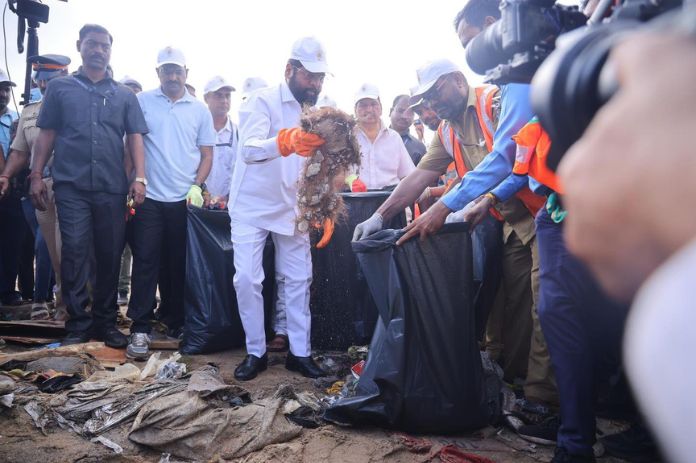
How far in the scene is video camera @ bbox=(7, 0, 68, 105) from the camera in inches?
187

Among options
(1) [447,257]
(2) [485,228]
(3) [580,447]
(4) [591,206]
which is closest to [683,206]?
(4) [591,206]

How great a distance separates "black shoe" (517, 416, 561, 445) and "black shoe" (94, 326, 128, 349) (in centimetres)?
271

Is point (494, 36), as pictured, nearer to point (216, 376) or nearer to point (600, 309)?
point (600, 309)

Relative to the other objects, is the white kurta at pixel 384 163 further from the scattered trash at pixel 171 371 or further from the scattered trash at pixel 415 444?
the scattered trash at pixel 415 444

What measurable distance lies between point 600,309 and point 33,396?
2694mm

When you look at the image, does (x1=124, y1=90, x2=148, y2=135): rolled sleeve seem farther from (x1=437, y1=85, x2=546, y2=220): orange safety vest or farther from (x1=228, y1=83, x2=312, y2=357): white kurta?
(x1=437, y1=85, x2=546, y2=220): orange safety vest

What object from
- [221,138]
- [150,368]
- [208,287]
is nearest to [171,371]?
[150,368]

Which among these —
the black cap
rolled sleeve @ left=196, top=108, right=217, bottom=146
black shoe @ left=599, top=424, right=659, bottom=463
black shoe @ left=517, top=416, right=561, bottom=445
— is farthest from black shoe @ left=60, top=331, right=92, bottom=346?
black shoe @ left=599, top=424, right=659, bottom=463

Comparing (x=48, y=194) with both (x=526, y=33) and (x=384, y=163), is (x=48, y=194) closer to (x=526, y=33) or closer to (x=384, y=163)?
(x=384, y=163)

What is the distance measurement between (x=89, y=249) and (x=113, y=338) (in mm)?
657

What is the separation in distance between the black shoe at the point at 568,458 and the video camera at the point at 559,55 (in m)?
1.34

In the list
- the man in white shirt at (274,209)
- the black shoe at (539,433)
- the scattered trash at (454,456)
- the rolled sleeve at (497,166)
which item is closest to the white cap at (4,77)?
the man in white shirt at (274,209)

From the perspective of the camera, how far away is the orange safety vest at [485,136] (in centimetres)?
261

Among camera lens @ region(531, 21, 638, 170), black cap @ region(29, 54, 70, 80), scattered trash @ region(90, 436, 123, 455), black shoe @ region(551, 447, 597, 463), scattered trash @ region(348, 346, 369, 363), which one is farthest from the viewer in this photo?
black cap @ region(29, 54, 70, 80)
